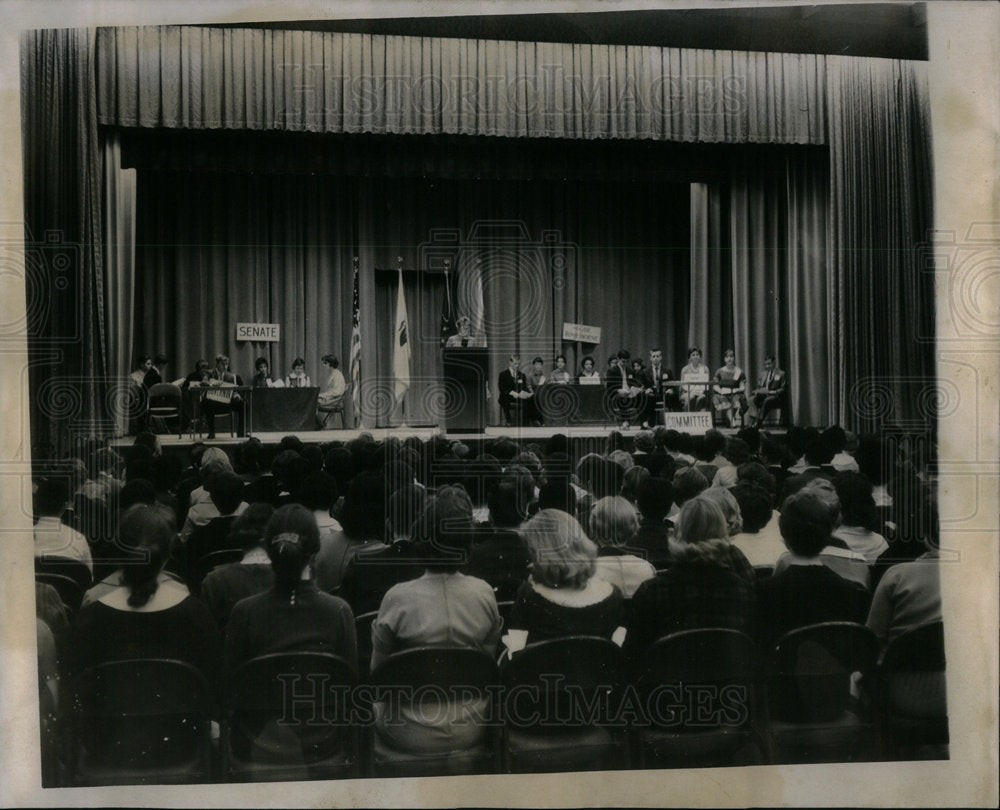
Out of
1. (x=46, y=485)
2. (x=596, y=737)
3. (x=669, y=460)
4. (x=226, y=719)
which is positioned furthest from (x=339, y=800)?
(x=669, y=460)

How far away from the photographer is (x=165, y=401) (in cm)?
591

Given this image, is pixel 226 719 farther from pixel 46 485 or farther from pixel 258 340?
pixel 258 340

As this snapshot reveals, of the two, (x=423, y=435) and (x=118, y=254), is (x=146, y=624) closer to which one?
(x=423, y=435)

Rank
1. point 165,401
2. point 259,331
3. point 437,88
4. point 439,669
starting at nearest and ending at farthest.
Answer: point 439,669
point 165,401
point 437,88
point 259,331

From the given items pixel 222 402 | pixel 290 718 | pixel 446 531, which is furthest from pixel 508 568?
pixel 222 402

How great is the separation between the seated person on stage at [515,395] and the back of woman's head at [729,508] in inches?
202

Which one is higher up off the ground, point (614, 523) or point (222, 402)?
point (222, 402)

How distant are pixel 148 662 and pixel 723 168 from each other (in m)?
7.16

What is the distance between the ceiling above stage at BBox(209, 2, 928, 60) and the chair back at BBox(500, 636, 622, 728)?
2677 mm

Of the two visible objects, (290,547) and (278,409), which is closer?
(290,547)

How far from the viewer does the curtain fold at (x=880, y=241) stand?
3.91 meters

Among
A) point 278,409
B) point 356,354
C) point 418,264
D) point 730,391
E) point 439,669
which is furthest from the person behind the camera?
point 418,264

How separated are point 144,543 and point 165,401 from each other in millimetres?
2683

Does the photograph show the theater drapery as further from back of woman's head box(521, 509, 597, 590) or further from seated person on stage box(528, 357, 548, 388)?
seated person on stage box(528, 357, 548, 388)
